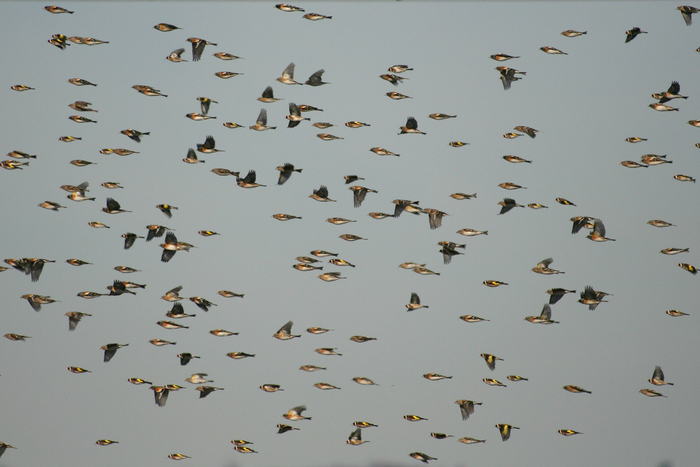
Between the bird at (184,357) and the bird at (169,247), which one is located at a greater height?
the bird at (169,247)

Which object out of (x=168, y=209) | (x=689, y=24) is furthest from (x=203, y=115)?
(x=689, y=24)

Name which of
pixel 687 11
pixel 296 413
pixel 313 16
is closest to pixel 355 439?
pixel 296 413

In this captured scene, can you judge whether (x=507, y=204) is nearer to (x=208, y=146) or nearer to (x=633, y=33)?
(x=633, y=33)

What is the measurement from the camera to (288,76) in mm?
74375

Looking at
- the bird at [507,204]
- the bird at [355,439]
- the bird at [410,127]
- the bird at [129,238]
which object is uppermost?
the bird at [410,127]

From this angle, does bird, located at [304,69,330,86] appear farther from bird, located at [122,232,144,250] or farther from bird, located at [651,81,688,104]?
bird, located at [651,81,688,104]

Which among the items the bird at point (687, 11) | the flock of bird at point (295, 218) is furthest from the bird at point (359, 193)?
the bird at point (687, 11)

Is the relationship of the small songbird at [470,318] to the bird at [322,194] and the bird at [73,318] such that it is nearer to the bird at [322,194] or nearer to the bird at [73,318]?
the bird at [322,194]

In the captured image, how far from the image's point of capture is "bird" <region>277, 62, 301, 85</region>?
7394 centimetres

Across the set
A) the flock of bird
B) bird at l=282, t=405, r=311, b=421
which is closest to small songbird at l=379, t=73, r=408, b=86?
the flock of bird

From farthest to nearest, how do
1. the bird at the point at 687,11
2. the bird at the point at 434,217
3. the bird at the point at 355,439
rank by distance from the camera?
the bird at the point at 434,217 < the bird at the point at 355,439 < the bird at the point at 687,11

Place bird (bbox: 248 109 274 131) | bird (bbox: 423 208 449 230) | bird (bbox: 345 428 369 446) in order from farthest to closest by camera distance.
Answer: bird (bbox: 248 109 274 131)
bird (bbox: 423 208 449 230)
bird (bbox: 345 428 369 446)

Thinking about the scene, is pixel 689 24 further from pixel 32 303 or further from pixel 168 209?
pixel 32 303

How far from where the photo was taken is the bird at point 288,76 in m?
73.9
